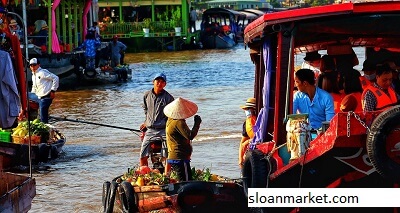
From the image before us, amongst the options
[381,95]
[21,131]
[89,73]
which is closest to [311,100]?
[381,95]

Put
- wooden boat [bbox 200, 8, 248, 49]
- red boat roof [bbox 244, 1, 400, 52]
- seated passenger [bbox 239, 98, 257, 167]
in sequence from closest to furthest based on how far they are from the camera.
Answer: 1. red boat roof [bbox 244, 1, 400, 52]
2. seated passenger [bbox 239, 98, 257, 167]
3. wooden boat [bbox 200, 8, 248, 49]

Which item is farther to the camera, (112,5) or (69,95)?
(112,5)

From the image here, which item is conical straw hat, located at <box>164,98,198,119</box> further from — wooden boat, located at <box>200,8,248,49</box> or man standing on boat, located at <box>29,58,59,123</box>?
wooden boat, located at <box>200,8,248,49</box>

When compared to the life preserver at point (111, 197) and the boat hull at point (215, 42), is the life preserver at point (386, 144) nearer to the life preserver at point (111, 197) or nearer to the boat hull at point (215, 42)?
the life preserver at point (111, 197)

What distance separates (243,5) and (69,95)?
80.0 m

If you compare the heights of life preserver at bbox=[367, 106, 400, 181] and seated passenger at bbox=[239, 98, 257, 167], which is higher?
life preserver at bbox=[367, 106, 400, 181]

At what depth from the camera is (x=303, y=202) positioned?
7664 millimetres

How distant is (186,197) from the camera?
8.77m

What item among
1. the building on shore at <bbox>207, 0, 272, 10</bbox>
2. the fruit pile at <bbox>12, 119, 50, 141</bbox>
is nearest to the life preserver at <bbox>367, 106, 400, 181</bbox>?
the fruit pile at <bbox>12, 119, 50, 141</bbox>

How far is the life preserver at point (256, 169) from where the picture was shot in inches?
315

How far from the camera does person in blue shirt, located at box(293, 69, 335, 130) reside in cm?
833

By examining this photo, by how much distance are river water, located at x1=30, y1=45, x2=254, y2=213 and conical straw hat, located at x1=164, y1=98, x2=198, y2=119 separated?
1609 mm

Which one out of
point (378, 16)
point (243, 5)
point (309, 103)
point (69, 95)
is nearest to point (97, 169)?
point (309, 103)

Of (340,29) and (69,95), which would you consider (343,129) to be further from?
(69,95)
